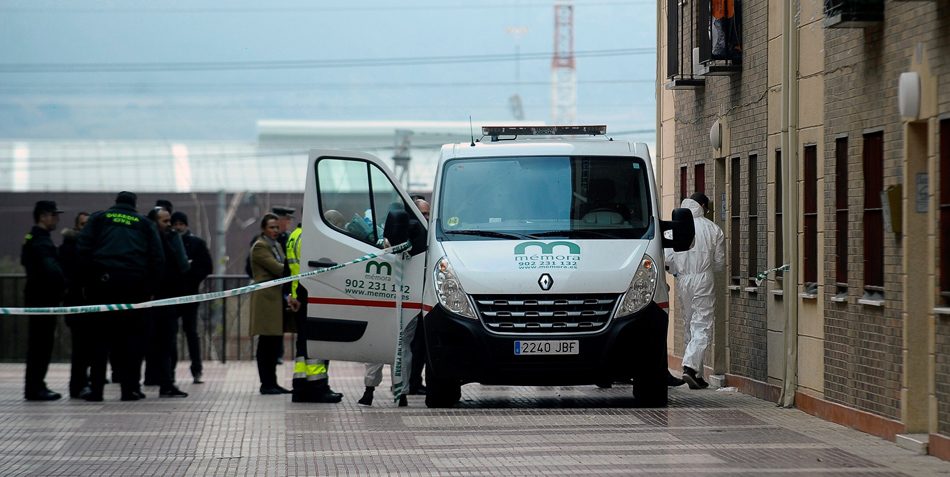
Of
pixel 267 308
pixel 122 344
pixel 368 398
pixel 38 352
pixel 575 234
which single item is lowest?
pixel 368 398

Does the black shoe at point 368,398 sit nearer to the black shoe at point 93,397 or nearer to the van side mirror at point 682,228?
the black shoe at point 93,397

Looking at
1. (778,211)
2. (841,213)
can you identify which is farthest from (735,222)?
(841,213)

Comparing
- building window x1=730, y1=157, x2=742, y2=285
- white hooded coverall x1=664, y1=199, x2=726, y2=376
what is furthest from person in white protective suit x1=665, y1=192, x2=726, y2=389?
building window x1=730, y1=157, x2=742, y2=285

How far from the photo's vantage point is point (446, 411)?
463 inches

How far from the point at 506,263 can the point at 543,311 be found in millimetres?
507

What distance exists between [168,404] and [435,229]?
3428 millimetres

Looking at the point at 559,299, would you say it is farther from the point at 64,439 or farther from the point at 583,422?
the point at 64,439

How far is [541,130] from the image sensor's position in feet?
42.7

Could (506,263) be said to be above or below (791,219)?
below

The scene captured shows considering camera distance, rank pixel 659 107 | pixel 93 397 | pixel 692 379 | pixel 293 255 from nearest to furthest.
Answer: pixel 93 397 < pixel 293 255 < pixel 692 379 < pixel 659 107

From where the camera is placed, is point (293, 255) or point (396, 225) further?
point (293, 255)

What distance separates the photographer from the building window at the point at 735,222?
14589 mm

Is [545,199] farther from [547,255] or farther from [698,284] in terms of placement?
[698,284]

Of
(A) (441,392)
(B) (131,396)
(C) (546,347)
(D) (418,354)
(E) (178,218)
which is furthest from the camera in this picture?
(E) (178,218)
